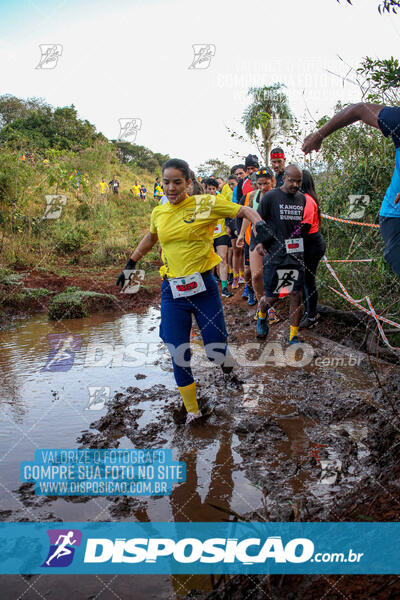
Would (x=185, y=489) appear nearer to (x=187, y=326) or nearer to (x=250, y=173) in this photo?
(x=187, y=326)

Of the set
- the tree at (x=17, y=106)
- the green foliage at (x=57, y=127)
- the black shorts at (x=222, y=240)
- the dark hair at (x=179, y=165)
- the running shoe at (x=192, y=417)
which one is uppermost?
the tree at (x=17, y=106)

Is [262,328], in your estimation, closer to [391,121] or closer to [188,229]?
[188,229]

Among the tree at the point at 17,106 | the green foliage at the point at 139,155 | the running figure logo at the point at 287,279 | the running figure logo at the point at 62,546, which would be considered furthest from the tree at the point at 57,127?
the running figure logo at the point at 62,546

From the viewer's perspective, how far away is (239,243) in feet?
19.4

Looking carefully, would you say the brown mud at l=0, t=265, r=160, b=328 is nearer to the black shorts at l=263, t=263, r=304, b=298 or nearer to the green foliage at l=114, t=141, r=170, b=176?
the black shorts at l=263, t=263, r=304, b=298

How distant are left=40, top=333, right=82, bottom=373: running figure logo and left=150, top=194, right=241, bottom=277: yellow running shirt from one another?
8.29 ft

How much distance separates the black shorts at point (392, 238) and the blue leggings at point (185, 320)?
1.42 meters

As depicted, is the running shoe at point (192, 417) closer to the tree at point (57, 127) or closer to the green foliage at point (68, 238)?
the green foliage at point (68, 238)

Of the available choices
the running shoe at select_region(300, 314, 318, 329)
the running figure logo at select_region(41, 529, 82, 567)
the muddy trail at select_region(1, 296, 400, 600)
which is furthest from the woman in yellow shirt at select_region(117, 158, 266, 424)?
the running shoe at select_region(300, 314, 318, 329)

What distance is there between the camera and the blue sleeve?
2418 millimetres

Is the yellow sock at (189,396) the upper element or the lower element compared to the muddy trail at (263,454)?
upper

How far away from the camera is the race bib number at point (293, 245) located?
5.46m

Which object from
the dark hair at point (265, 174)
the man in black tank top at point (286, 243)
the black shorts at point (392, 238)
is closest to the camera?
the black shorts at point (392, 238)

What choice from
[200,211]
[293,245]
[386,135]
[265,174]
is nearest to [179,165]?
[200,211]
